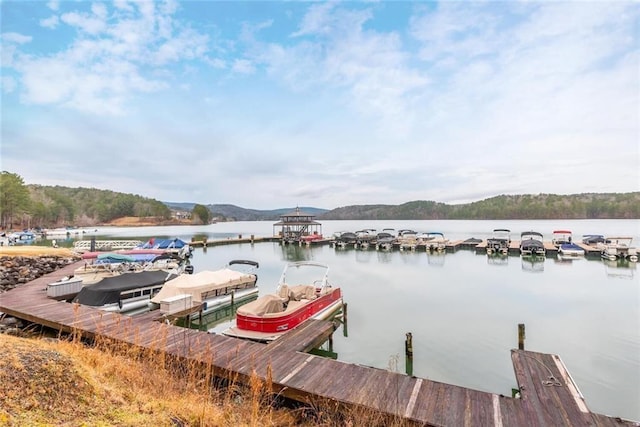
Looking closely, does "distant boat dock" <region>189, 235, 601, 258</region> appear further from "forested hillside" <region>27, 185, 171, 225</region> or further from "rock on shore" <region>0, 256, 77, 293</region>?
"forested hillside" <region>27, 185, 171, 225</region>

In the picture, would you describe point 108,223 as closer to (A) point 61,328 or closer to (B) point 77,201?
(B) point 77,201

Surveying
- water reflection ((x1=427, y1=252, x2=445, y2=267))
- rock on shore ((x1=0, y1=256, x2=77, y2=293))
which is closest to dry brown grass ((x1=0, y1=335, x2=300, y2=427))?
rock on shore ((x1=0, y1=256, x2=77, y2=293))

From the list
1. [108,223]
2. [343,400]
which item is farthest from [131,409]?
[108,223]

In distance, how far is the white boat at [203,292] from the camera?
1186 cm

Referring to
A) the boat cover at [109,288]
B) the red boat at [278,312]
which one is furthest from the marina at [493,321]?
the boat cover at [109,288]

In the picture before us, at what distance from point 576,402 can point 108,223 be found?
496ft

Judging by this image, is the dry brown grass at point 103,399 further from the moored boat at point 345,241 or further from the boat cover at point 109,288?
the moored boat at point 345,241

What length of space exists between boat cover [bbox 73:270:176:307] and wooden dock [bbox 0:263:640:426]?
3399 mm

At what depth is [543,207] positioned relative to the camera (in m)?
122

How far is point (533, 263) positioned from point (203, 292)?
2865 cm

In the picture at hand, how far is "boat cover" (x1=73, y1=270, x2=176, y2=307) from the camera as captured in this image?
12078mm

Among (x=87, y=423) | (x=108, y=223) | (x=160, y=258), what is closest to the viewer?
(x=87, y=423)

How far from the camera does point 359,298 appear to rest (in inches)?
658

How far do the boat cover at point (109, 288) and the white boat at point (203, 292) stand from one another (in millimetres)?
1160
